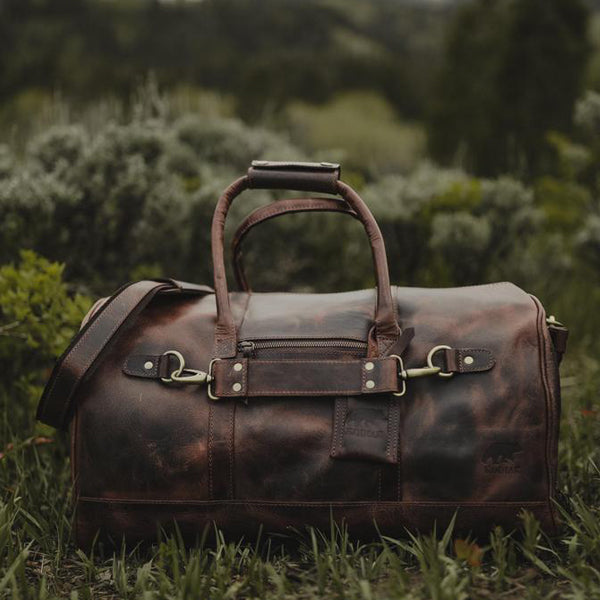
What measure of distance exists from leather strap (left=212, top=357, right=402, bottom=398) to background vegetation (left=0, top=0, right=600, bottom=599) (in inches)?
13.6

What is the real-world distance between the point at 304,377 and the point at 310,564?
44 centimetres

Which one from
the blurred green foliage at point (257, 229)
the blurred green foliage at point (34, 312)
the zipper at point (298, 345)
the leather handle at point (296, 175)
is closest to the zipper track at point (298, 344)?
the zipper at point (298, 345)

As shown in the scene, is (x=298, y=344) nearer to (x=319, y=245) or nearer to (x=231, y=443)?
(x=231, y=443)

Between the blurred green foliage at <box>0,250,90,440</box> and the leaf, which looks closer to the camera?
the leaf

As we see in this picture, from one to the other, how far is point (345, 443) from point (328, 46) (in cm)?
2033

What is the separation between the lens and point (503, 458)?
1695 millimetres

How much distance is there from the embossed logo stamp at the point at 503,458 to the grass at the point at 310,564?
0.12m

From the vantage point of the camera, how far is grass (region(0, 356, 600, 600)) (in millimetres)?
1562

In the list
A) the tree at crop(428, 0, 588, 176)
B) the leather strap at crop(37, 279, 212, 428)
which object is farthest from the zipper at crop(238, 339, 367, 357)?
the tree at crop(428, 0, 588, 176)

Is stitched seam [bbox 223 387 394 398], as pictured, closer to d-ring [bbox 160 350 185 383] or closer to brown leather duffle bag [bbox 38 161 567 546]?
brown leather duffle bag [bbox 38 161 567 546]

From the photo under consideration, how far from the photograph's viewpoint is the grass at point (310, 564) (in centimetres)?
156

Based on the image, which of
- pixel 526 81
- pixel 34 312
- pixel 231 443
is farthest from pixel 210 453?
pixel 526 81

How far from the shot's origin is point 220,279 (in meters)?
1.87

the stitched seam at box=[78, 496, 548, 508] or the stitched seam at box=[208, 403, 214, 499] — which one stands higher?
the stitched seam at box=[208, 403, 214, 499]
